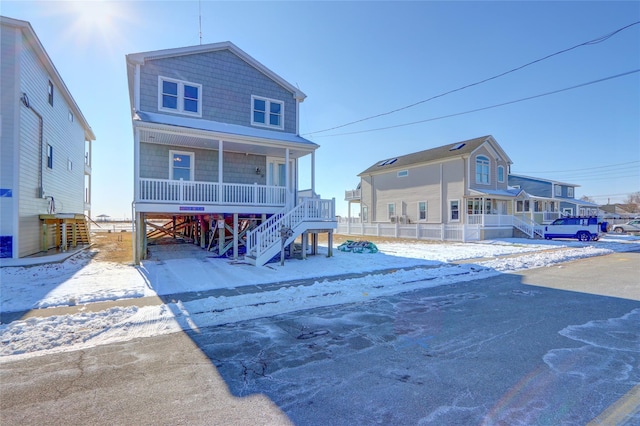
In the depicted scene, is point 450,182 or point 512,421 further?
point 450,182

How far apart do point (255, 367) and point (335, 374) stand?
0.92 m

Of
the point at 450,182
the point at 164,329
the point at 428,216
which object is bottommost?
the point at 164,329

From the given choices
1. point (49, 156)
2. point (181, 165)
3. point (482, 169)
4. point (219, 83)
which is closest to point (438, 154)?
point (482, 169)

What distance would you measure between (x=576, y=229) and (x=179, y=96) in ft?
84.7

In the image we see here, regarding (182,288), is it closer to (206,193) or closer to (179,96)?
(206,193)

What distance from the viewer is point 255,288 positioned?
26.0 ft

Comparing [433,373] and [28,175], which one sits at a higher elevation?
[28,175]

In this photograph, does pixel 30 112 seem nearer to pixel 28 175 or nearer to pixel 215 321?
pixel 28 175

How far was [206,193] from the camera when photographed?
1280 cm

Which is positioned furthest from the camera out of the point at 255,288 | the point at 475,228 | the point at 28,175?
the point at 475,228

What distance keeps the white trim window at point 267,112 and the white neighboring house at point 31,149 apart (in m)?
8.47

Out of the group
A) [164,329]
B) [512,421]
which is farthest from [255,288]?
[512,421]

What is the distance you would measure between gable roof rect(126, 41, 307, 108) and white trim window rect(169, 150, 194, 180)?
361cm

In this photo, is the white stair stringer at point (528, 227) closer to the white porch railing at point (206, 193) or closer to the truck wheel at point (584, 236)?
the truck wheel at point (584, 236)
